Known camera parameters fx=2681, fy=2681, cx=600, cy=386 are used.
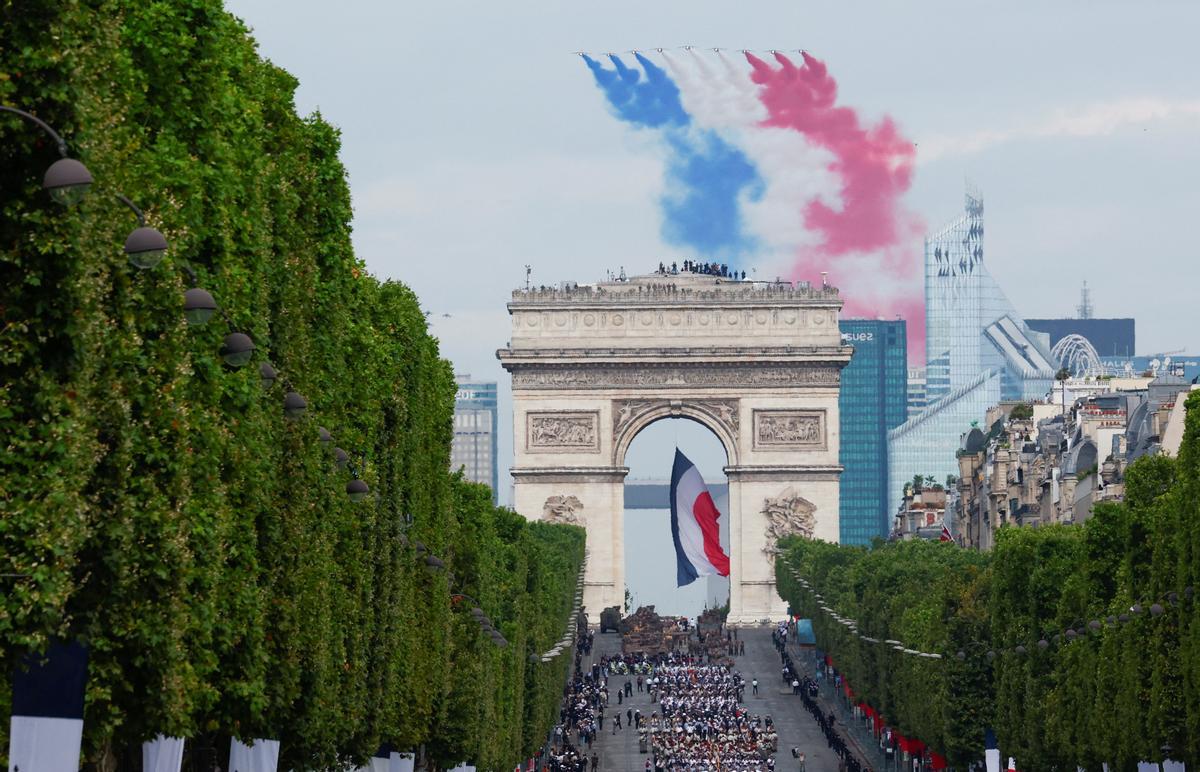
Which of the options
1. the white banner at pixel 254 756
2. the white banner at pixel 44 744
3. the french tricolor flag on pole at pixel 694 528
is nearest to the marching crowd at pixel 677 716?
the french tricolor flag on pole at pixel 694 528

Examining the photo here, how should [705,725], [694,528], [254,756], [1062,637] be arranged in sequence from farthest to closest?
[694,528]
[705,725]
[1062,637]
[254,756]

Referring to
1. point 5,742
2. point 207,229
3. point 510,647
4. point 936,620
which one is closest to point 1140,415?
point 936,620

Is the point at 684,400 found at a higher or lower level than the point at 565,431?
higher

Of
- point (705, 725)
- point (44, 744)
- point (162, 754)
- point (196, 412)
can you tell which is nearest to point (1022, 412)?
point (705, 725)

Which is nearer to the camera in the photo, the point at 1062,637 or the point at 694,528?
the point at 1062,637

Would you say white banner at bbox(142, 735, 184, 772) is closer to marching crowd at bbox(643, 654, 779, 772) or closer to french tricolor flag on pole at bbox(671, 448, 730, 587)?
marching crowd at bbox(643, 654, 779, 772)

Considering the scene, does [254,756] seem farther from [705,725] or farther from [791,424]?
[791,424]

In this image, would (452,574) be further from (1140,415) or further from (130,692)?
(1140,415)
